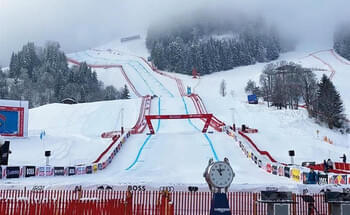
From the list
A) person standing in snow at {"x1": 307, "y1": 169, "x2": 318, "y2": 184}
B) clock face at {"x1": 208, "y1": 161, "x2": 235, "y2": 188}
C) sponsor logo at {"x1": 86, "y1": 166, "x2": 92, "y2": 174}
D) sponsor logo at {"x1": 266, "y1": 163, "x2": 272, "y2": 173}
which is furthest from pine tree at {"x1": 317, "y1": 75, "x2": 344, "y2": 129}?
clock face at {"x1": 208, "y1": 161, "x2": 235, "y2": 188}

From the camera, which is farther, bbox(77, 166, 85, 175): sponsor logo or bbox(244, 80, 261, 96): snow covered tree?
bbox(244, 80, 261, 96): snow covered tree

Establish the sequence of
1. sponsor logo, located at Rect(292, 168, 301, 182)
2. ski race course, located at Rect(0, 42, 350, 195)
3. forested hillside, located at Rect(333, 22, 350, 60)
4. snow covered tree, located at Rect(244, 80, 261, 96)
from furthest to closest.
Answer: forested hillside, located at Rect(333, 22, 350, 60), snow covered tree, located at Rect(244, 80, 261, 96), ski race course, located at Rect(0, 42, 350, 195), sponsor logo, located at Rect(292, 168, 301, 182)

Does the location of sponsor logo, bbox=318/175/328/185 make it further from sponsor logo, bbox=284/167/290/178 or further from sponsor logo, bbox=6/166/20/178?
sponsor logo, bbox=6/166/20/178

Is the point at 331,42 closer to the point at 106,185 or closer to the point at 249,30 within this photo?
the point at 249,30

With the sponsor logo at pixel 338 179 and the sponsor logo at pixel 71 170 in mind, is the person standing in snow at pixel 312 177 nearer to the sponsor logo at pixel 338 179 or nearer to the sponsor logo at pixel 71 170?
the sponsor logo at pixel 338 179

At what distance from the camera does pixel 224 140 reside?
2359cm

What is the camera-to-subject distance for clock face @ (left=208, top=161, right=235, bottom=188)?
5.64m

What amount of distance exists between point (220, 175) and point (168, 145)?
17054 millimetres

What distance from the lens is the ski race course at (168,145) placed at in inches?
568

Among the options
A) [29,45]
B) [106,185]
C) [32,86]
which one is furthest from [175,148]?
[29,45]

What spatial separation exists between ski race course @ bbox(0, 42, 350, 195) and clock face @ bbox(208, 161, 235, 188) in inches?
109

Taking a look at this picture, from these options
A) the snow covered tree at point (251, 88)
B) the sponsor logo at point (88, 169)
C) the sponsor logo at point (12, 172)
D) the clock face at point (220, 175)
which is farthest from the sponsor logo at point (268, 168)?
the snow covered tree at point (251, 88)

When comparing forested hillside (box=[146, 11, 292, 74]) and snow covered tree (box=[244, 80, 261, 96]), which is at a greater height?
forested hillside (box=[146, 11, 292, 74])

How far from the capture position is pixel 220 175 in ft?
18.6
